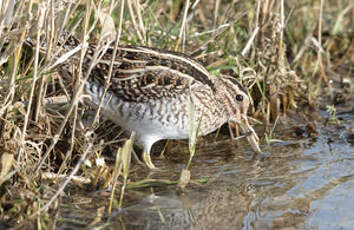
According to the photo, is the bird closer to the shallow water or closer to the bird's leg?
the bird's leg

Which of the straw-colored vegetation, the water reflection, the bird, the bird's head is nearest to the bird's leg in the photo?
the bird

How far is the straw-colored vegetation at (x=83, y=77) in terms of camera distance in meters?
3.66

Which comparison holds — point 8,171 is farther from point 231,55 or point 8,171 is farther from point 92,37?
point 231,55

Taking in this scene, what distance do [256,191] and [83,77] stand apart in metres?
1.43

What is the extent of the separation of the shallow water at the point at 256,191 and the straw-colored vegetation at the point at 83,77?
156mm

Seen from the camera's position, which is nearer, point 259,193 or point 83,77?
point 259,193

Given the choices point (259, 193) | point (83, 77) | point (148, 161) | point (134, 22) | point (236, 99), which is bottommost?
point (259, 193)

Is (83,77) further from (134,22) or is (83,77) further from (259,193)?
(259,193)

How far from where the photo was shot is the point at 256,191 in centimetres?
421

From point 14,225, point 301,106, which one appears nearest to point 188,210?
point 14,225

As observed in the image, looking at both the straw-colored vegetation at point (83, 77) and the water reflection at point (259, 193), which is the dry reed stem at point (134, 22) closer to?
the straw-colored vegetation at point (83, 77)

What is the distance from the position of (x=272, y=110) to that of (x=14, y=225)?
273 centimetres

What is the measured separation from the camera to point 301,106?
19.4ft

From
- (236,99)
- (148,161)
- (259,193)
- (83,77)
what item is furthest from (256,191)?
(83,77)
